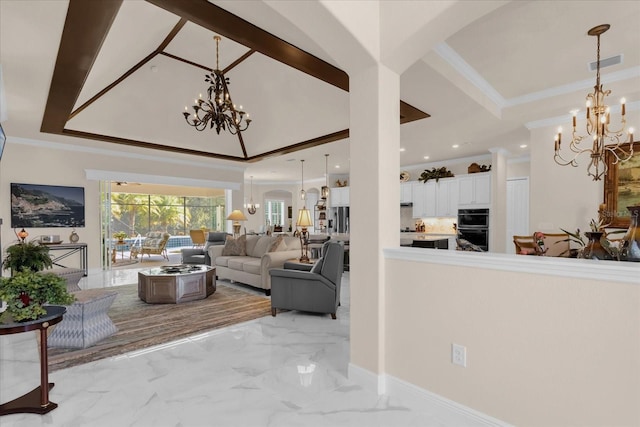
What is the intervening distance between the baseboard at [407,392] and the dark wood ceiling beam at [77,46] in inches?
132

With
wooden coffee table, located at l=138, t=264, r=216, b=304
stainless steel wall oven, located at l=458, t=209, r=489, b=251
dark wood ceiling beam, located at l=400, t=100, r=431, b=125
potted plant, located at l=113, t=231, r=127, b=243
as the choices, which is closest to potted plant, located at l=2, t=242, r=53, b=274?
wooden coffee table, located at l=138, t=264, r=216, b=304

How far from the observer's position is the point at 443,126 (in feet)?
17.6

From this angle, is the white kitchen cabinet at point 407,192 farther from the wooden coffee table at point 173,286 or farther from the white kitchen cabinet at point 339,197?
the wooden coffee table at point 173,286

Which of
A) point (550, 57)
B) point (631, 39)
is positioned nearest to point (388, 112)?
point (550, 57)

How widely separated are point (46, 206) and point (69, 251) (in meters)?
0.99

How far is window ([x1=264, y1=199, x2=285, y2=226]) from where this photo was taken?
15438 mm

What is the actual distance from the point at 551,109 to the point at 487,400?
422cm

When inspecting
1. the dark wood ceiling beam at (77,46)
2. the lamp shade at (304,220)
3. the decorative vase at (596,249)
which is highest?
the dark wood ceiling beam at (77,46)

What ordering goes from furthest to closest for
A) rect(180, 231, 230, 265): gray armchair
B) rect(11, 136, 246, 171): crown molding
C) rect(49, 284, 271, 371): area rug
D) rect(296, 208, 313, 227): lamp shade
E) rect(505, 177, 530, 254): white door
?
rect(505, 177, 530, 254): white door → rect(180, 231, 230, 265): gray armchair → rect(11, 136, 246, 171): crown molding → rect(296, 208, 313, 227): lamp shade → rect(49, 284, 271, 371): area rug

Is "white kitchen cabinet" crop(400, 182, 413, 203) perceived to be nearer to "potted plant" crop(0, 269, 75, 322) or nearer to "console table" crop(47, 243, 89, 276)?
"console table" crop(47, 243, 89, 276)

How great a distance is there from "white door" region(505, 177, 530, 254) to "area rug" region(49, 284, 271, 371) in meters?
6.48

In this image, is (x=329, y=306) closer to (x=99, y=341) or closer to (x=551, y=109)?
(x=99, y=341)

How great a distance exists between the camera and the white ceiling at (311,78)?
2.77 metres

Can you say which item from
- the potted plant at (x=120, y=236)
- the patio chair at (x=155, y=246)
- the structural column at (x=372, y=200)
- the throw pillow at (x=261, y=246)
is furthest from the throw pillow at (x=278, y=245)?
the potted plant at (x=120, y=236)
